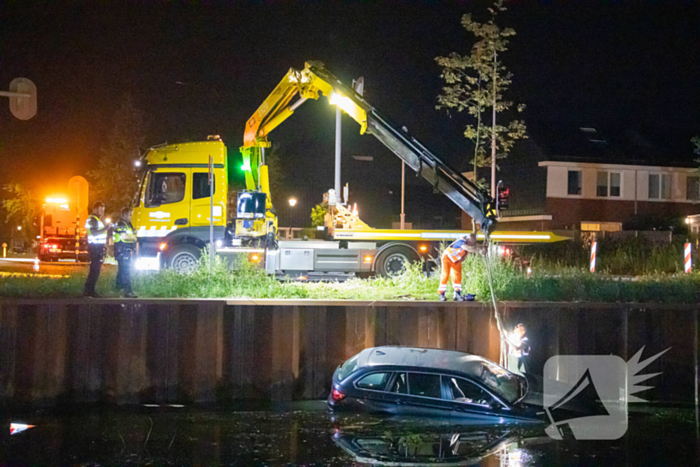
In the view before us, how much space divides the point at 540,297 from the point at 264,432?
235 inches

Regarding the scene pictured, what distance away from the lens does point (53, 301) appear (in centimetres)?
1089

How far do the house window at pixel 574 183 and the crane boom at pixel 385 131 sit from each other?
20.8m

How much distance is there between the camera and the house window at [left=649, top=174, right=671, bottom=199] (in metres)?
34.3

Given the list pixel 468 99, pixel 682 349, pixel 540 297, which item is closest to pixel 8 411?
pixel 540 297

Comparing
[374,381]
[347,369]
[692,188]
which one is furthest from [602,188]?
[374,381]

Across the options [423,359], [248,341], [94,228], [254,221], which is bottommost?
[248,341]

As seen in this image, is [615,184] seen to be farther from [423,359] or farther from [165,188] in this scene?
[423,359]

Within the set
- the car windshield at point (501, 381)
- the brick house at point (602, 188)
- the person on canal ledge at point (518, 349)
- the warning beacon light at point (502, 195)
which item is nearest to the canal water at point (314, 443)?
the car windshield at point (501, 381)

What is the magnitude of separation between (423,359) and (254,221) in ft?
27.5

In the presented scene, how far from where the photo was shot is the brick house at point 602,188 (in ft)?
109

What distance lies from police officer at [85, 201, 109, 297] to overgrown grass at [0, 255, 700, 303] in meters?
0.39

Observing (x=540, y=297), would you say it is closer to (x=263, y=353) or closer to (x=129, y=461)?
(x=263, y=353)

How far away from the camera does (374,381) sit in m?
8.77

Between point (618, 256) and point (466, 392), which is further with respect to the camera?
point (618, 256)
